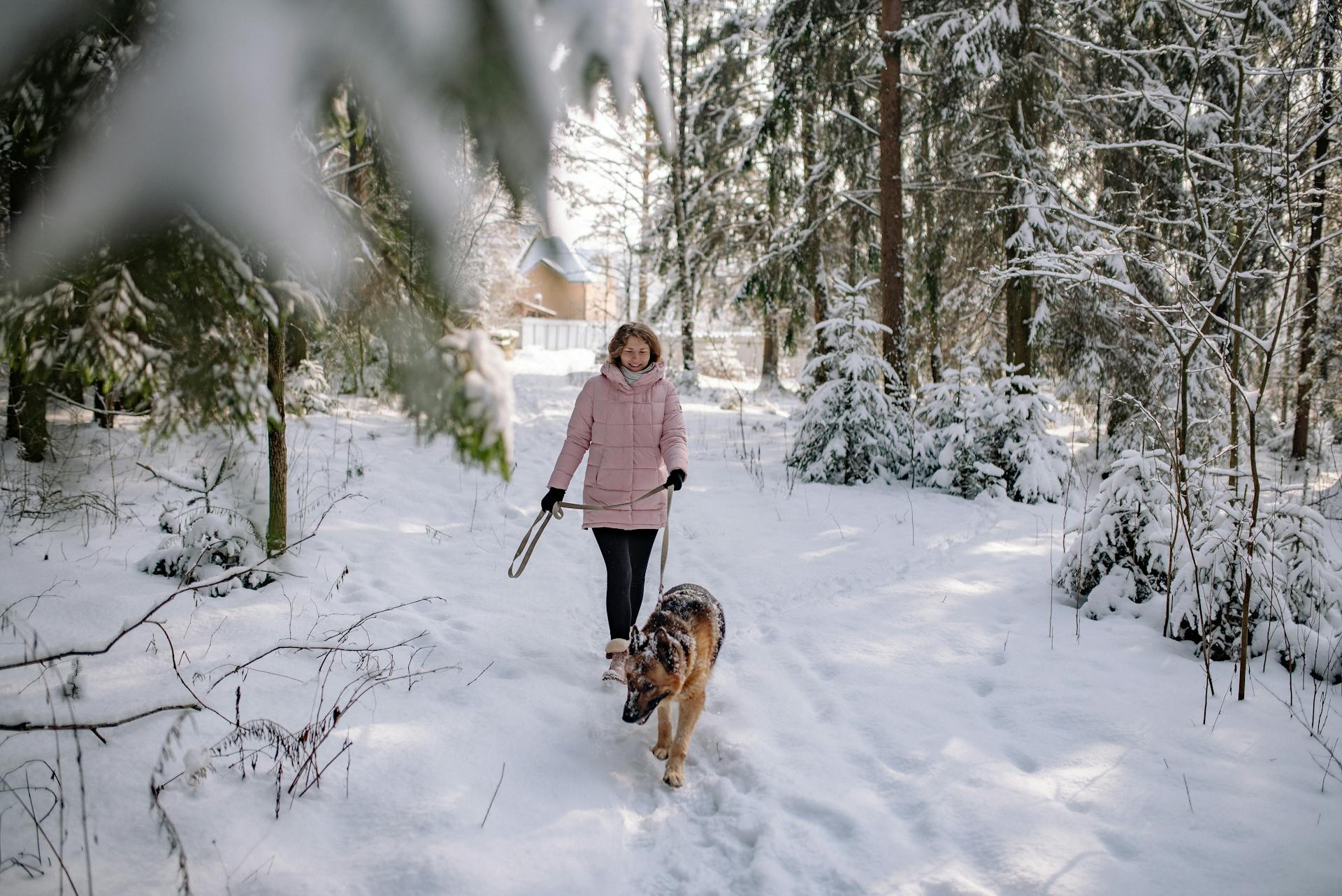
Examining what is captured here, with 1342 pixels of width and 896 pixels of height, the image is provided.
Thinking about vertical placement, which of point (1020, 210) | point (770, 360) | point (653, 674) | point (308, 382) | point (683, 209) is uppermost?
point (683, 209)

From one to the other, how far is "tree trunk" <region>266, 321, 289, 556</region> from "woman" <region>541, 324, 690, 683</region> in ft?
4.86

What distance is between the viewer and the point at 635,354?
3.79 metres

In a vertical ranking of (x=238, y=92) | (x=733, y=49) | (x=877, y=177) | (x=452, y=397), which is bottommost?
(x=452, y=397)

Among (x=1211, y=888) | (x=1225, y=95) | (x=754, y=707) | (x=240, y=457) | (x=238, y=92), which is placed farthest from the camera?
(x=1225, y=95)

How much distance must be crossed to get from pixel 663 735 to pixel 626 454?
1.47 metres

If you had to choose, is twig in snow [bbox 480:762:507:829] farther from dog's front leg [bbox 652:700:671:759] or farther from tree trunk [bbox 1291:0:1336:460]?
tree trunk [bbox 1291:0:1336:460]

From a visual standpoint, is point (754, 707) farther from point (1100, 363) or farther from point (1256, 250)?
point (1256, 250)

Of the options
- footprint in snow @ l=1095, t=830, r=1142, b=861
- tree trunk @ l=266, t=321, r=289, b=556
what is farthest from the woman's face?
footprint in snow @ l=1095, t=830, r=1142, b=861

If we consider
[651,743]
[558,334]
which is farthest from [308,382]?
[558,334]

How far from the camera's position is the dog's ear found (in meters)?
2.75

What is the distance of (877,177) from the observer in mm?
11484

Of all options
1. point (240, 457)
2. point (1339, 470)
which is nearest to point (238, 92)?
point (240, 457)

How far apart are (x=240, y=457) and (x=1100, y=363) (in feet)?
34.6

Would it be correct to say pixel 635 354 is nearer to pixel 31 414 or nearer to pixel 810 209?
pixel 31 414
